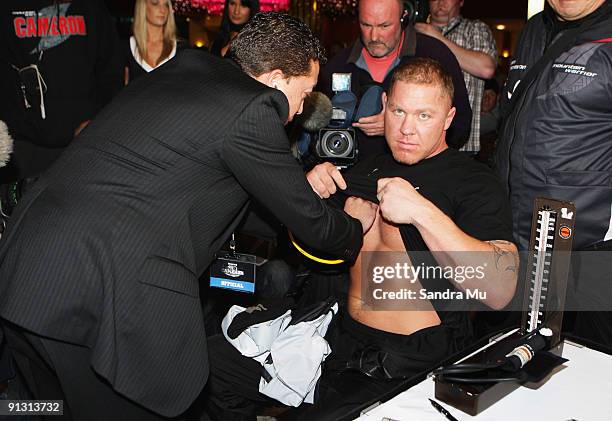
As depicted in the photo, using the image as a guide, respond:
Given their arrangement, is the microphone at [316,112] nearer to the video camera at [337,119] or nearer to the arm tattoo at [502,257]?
the video camera at [337,119]

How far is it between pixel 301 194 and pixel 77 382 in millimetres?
769

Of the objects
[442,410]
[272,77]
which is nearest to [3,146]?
[272,77]

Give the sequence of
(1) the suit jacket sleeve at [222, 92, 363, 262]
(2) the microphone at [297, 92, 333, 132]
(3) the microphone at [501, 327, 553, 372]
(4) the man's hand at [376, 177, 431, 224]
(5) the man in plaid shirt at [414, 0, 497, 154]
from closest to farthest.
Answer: (3) the microphone at [501, 327, 553, 372] < (1) the suit jacket sleeve at [222, 92, 363, 262] < (4) the man's hand at [376, 177, 431, 224] < (2) the microphone at [297, 92, 333, 132] < (5) the man in plaid shirt at [414, 0, 497, 154]

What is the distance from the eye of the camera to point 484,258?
1787mm

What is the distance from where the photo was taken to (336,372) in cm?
202

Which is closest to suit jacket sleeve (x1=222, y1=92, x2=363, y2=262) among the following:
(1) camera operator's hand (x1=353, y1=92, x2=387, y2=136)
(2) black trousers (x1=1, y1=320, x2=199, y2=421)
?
(2) black trousers (x1=1, y1=320, x2=199, y2=421)

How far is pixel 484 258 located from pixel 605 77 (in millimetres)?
935

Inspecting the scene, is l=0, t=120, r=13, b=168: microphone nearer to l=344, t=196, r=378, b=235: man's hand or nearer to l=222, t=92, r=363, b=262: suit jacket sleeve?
l=222, t=92, r=363, b=262: suit jacket sleeve

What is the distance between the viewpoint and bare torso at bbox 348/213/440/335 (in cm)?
206

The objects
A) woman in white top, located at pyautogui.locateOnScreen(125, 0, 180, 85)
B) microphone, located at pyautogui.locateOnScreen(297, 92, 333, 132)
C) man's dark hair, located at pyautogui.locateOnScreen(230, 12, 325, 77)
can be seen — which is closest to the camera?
man's dark hair, located at pyautogui.locateOnScreen(230, 12, 325, 77)

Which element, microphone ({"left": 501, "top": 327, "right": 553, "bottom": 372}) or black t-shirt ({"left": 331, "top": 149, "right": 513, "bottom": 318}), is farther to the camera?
black t-shirt ({"left": 331, "top": 149, "right": 513, "bottom": 318})

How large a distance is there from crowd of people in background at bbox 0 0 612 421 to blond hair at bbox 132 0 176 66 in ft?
3.92

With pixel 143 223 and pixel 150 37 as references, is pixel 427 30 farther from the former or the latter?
pixel 143 223

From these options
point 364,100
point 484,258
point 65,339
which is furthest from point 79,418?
point 364,100
